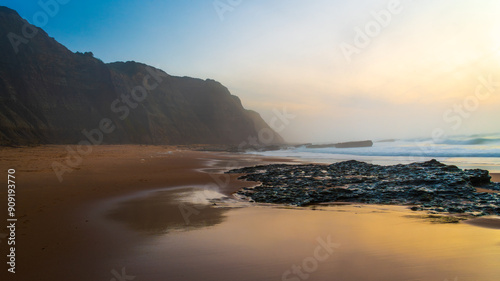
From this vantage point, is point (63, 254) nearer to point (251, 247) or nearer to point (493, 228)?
point (251, 247)

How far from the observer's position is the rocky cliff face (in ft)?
144

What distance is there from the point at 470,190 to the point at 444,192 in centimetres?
88

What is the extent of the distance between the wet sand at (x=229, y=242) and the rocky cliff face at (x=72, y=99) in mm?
39498

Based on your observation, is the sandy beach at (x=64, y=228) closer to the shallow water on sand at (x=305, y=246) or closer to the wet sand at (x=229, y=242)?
the wet sand at (x=229, y=242)

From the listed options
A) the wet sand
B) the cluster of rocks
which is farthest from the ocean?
the wet sand

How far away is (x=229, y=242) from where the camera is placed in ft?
14.2

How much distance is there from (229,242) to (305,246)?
123 centimetres

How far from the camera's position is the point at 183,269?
3293 mm

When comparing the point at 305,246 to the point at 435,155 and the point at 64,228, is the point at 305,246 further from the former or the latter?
the point at 435,155

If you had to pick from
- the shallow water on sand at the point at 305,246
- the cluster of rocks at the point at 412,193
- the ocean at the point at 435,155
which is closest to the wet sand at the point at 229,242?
the shallow water on sand at the point at 305,246

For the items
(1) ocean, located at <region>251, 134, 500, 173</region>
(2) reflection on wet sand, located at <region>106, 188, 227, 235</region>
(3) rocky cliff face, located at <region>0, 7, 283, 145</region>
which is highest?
(3) rocky cliff face, located at <region>0, 7, 283, 145</region>

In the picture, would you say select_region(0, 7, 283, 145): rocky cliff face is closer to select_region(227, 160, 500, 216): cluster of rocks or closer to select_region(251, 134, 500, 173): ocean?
select_region(251, 134, 500, 173): ocean

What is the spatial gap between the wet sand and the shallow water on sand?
0.02 meters

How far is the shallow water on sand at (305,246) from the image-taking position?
10.3 ft
